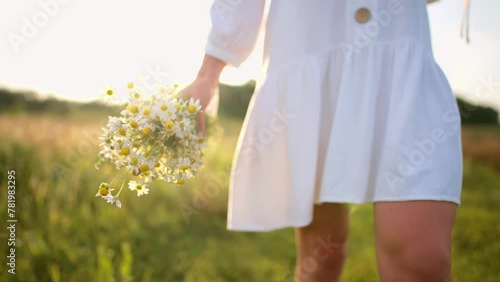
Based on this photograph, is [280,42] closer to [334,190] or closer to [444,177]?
[334,190]

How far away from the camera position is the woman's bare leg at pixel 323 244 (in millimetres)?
1804

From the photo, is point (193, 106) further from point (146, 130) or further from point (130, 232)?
point (130, 232)

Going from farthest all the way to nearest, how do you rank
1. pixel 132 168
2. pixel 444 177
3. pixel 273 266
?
pixel 273 266, pixel 132 168, pixel 444 177

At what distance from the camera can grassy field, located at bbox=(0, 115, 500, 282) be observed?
3.23 metres

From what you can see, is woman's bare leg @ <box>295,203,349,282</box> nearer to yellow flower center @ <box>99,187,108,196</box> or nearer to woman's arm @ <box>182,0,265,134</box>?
woman's arm @ <box>182,0,265,134</box>

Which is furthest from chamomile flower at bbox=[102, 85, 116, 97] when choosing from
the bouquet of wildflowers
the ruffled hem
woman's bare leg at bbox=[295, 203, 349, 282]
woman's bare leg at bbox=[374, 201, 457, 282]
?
woman's bare leg at bbox=[374, 201, 457, 282]

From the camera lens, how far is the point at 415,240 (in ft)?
4.32

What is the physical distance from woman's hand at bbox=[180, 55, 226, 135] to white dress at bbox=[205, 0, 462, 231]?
37mm

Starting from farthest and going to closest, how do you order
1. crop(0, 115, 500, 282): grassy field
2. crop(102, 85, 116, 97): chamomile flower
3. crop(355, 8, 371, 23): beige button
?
1. crop(0, 115, 500, 282): grassy field
2. crop(102, 85, 116, 97): chamomile flower
3. crop(355, 8, 371, 23): beige button

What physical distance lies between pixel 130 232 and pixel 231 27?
2.55 m

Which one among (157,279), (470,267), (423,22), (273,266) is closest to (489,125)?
(470,267)

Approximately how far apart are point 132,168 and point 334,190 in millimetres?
596

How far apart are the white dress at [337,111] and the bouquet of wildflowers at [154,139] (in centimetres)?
19

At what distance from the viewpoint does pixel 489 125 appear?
31.6ft
